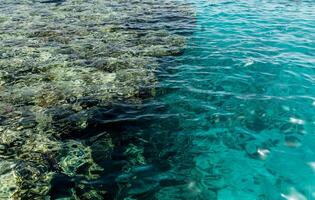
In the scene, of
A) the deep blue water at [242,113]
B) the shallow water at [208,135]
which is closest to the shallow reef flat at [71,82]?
the shallow water at [208,135]

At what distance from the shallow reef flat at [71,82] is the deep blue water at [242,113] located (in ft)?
4.57

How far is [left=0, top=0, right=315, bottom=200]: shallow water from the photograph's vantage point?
8727mm

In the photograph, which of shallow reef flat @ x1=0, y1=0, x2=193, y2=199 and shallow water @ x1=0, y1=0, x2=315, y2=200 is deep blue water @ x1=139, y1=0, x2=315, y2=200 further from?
shallow reef flat @ x1=0, y1=0, x2=193, y2=199

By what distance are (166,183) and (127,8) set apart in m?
20.2

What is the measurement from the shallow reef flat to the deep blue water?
1394 mm

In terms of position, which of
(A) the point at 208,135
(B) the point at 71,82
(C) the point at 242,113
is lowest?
(A) the point at 208,135

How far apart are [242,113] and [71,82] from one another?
728 centimetres

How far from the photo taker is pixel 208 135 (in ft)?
35.6

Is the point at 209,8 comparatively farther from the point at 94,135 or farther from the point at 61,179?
the point at 61,179

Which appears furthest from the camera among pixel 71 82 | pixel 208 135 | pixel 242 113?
pixel 71 82

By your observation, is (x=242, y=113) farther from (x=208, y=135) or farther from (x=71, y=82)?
(x=71, y=82)

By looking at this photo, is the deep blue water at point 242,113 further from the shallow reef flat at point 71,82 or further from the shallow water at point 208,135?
the shallow reef flat at point 71,82

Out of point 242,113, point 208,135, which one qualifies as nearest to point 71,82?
point 208,135

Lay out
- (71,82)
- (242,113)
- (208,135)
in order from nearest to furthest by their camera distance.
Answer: (208,135) < (242,113) < (71,82)
